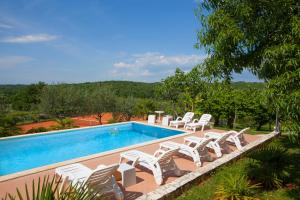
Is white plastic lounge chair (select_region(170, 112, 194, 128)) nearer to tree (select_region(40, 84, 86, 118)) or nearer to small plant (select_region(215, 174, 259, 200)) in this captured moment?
small plant (select_region(215, 174, 259, 200))

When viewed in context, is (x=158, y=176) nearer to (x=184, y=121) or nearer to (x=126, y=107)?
(x=184, y=121)

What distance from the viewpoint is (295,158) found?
717 centimetres

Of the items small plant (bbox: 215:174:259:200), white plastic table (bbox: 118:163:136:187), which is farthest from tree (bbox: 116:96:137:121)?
small plant (bbox: 215:174:259:200)

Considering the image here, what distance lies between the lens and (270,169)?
5281 millimetres

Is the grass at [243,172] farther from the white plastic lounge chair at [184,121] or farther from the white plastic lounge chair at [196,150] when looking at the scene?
the white plastic lounge chair at [184,121]

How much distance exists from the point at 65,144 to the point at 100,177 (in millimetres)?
7289

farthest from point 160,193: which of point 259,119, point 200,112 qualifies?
point 259,119

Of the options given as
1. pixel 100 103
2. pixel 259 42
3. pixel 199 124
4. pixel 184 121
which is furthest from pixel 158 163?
pixel 100 103

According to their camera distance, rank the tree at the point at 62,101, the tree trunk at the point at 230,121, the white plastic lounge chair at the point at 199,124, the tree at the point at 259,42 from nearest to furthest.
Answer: the tree at the point at 259,42, the white plastic lounge chair at the point at 199,124, the tree trunk at the point at 230,121, the tree at the point at 62,101

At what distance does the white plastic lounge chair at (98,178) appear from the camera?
4328mm

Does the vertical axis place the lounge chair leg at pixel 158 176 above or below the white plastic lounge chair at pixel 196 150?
below

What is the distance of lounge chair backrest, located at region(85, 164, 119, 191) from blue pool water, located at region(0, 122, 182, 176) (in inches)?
183

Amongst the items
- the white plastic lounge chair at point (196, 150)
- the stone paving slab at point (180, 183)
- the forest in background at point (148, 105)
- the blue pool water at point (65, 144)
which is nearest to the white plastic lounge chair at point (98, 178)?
the stone paving slab at point (180, 183)

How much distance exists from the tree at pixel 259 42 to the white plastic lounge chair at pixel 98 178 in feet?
8.80
